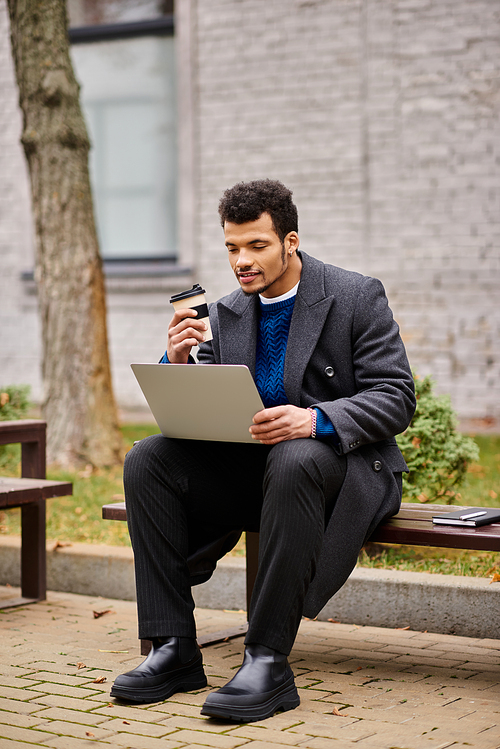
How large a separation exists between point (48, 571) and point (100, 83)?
8.37 m

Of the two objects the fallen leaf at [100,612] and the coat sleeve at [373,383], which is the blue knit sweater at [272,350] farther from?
the fallen leaf at [100,612]

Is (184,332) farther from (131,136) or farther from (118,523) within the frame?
(131,136)

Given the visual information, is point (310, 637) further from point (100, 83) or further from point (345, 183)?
point (100, 83)

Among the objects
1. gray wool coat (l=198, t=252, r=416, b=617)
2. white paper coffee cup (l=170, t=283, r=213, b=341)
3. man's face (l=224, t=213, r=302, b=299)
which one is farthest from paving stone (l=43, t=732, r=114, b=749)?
man's face (l=224, t=213, r=302, b=299)

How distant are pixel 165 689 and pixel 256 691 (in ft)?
1.23

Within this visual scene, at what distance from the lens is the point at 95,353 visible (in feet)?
24.2

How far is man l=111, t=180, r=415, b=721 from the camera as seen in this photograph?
3064mm

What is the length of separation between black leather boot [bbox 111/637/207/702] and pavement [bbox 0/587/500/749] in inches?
1.8

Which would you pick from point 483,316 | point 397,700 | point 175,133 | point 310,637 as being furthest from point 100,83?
point 397,700

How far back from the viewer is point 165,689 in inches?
127

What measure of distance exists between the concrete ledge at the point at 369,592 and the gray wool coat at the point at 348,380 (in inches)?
32.1

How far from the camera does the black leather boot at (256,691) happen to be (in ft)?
9.70

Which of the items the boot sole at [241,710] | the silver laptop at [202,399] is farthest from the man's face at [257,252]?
the boot sole at [241,710]

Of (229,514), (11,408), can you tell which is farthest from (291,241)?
(11,408)
